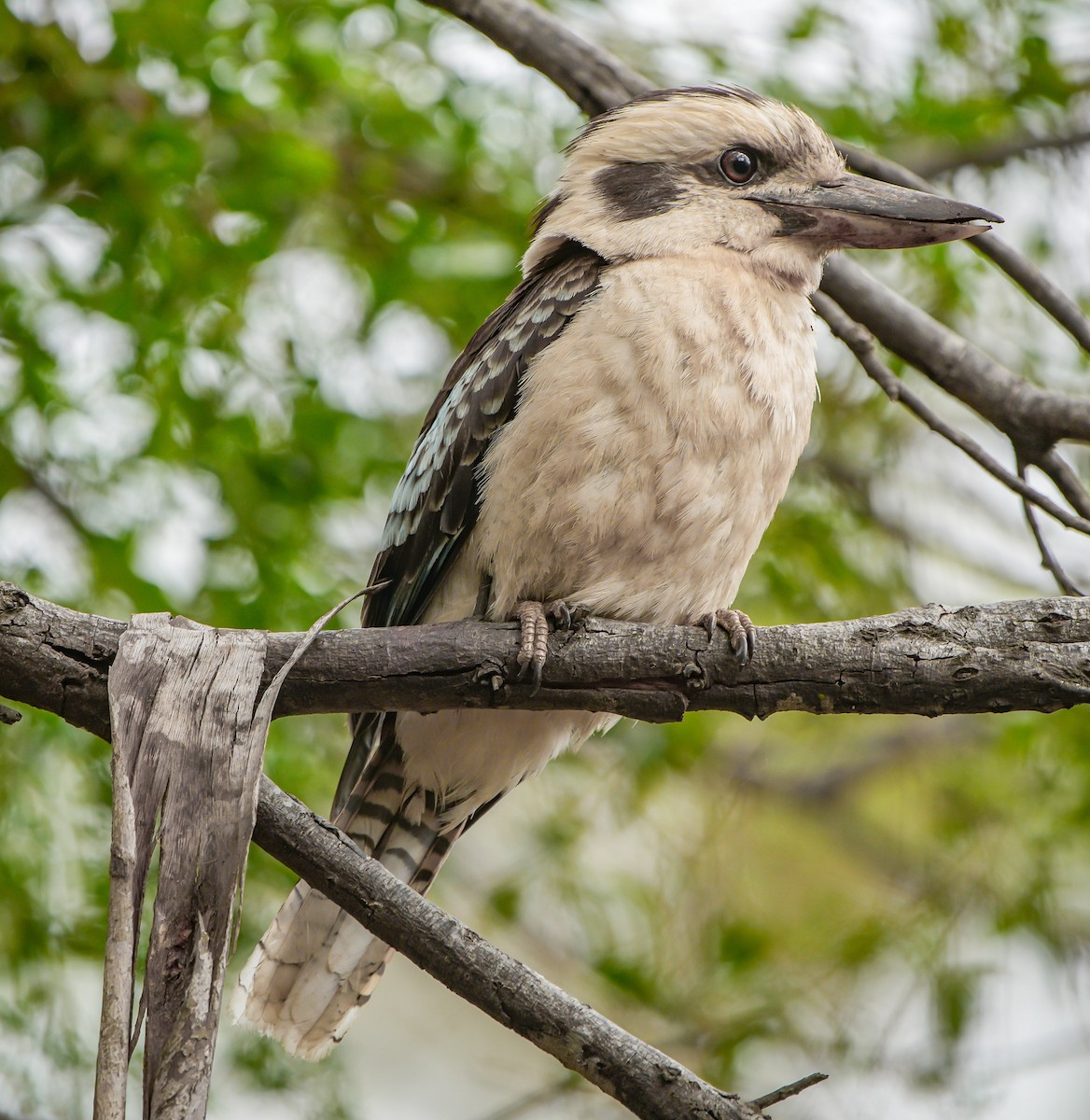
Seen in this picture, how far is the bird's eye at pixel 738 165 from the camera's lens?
393 centimetres

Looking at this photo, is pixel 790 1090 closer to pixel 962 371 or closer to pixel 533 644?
pixel 533 644

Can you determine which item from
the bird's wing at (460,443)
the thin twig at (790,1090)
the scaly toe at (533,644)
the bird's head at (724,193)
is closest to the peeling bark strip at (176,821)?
the scaly toe at (533,644)

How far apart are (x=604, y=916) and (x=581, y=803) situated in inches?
20.1

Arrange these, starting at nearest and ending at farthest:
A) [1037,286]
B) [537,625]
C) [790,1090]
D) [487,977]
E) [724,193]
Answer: [790,1090], [487,977], [537,625], [1037,286], [724,193]

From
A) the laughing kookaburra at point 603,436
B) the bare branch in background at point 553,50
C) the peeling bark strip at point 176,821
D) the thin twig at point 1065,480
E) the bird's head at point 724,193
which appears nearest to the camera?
the peeling bark strip at point 176,821

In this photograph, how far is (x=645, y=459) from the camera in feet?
11.0

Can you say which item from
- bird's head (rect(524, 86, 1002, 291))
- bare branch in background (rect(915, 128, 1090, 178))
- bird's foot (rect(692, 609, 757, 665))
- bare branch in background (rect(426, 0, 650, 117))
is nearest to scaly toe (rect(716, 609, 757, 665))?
bird's foot (rect(692, 609, 757, 665))

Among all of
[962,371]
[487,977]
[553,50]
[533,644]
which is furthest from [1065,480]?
[487,977]

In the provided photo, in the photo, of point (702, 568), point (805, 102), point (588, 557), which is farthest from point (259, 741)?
point (805, 102)

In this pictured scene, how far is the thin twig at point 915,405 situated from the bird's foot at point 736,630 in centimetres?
95

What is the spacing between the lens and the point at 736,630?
281 cm

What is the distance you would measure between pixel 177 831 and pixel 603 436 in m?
1.57

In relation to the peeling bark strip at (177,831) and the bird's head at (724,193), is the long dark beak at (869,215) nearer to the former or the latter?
the bird's head at (724,193)

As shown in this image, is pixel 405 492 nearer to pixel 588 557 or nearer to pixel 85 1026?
pixel 588 557
